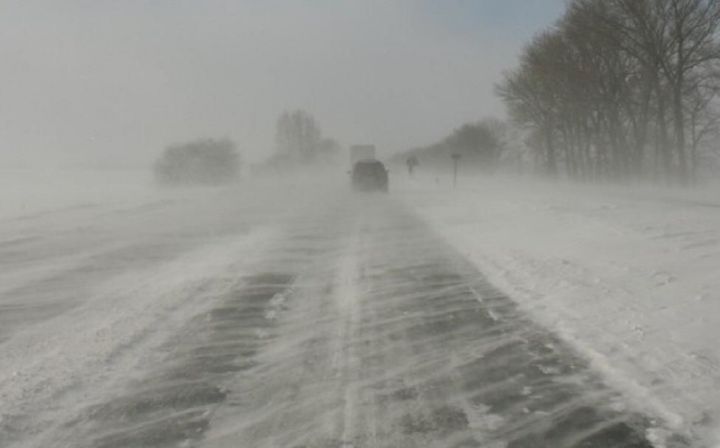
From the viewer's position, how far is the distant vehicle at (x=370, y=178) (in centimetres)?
3631

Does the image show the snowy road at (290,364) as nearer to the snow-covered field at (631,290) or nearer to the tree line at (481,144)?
the snow-covered field at (631,290)

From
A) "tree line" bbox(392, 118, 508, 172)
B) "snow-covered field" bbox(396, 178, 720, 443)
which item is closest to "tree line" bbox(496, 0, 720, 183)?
"snow-covered field" bbox(396, 178, 720, 443)

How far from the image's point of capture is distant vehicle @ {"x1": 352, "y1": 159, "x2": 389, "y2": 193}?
3631 cm

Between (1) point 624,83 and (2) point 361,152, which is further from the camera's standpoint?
(2) point 361,152

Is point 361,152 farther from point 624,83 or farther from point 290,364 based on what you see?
point 290,364

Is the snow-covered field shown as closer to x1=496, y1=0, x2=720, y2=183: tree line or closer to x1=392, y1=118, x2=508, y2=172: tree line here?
x1=496, y1=0, x2=720, y2=183: tree line

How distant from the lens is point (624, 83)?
133 ft

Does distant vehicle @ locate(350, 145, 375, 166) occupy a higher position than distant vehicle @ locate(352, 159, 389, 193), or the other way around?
distant vehicle @ locate(350, 145, 375, 166)

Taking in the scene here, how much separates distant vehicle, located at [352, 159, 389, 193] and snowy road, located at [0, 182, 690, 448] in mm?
26068

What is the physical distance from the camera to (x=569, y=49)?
4150cm

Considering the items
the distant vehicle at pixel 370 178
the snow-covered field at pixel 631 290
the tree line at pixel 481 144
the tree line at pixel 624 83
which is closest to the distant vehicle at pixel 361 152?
the tree line at pixel 624 83

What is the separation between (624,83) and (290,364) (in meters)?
40.2

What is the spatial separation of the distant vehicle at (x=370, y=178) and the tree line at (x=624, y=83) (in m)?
13.8

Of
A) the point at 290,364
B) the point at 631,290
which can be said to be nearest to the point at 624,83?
the point at 631,290
